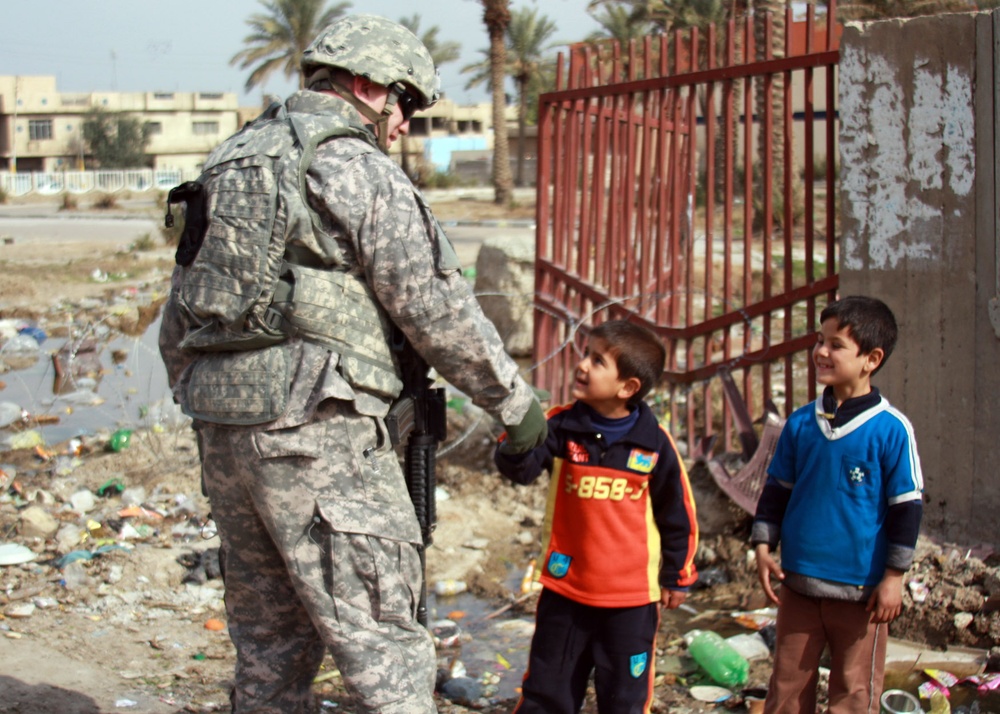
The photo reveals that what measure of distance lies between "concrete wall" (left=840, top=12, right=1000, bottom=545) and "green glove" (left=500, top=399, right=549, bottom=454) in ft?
6.30

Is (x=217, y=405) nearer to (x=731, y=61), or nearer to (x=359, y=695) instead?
(x=359, y=695)

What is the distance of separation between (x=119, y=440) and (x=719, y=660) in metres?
3.82

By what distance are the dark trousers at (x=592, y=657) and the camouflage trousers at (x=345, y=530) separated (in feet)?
1.09

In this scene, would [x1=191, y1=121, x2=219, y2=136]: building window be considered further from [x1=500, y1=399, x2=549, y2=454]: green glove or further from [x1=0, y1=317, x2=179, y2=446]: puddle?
[x1=500, y1=399, x2=549, y2=454]: green glove

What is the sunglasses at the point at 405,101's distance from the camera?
8.20 ft

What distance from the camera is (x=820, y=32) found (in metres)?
13.6

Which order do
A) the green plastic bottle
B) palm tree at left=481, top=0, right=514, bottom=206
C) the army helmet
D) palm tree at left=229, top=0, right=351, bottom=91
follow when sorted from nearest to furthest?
the army helmet → the green plastic bottle → palm tree at left=481, top=0, right=514, bottom=206 → palm tree at left=229, top=0, right=351, bottom=91

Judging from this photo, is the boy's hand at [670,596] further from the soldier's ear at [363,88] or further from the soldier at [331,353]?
the soldier's ear at [363,88]

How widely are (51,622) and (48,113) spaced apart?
56219 millimetres

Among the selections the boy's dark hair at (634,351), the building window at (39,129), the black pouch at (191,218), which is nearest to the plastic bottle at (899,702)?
the boy's dark hair at (634,351)

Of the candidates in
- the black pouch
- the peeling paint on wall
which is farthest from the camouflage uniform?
the peeling paint on wall

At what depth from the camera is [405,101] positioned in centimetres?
255

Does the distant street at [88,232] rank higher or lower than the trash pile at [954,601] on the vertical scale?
higher

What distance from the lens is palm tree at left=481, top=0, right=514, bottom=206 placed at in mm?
20453
